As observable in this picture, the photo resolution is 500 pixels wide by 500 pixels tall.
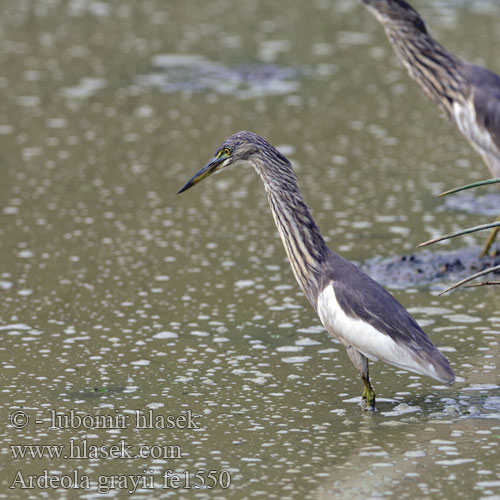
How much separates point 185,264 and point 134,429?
3.57m

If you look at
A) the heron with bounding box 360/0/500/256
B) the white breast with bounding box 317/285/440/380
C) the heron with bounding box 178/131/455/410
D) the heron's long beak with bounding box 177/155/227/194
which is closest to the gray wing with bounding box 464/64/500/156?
the heron with bounding box 360/0/500/256

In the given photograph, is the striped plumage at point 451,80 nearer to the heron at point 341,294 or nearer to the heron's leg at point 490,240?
the heron's leg at point 490,240

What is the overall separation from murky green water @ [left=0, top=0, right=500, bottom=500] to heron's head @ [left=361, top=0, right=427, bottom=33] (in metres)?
2.07

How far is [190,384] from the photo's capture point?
8.20m

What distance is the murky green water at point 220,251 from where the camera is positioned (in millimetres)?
7016

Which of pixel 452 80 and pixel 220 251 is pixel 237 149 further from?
pixel 452 80

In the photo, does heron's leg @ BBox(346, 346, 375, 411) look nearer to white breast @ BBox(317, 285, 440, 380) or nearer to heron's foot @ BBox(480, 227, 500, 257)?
white breast @ BBox(317, 285, 440, 380)

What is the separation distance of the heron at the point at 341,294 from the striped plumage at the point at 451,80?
10.3 feet

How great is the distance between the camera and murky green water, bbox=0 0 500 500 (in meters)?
7.02

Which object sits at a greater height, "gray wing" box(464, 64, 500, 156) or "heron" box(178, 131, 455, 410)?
"gray wing" box(464, 64, 500, 156)

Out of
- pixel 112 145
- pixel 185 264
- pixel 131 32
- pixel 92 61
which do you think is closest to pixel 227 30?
pixel 131 32

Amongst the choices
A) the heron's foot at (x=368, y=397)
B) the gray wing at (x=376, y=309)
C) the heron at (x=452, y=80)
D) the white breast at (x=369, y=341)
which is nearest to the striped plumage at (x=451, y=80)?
the heron at (x=452, y=80)

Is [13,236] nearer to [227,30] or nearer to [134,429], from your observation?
[134,429]

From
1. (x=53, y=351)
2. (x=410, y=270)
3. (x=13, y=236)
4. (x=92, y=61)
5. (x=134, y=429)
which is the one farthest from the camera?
(x=92, y=61)
